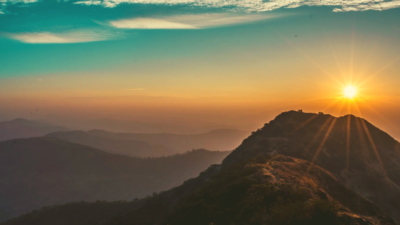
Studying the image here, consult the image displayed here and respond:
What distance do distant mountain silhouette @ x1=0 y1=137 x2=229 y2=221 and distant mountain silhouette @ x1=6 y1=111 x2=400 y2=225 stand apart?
69356 mm

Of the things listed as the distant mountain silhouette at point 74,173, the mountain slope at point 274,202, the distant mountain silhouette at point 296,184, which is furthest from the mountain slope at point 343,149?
the distant mountain silhouette at point 74,173

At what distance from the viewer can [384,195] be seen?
35.5 metres

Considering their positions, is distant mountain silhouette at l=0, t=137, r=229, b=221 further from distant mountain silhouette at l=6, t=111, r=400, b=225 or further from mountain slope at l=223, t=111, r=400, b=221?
mountain slope at l=223, t=111, r=400, b=221

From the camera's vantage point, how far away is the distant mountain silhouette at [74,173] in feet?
409

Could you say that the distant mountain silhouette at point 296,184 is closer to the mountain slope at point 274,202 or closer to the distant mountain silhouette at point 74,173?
the mountain slope at point 274,202

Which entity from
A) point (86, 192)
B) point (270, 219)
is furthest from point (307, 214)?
point (86, 192)

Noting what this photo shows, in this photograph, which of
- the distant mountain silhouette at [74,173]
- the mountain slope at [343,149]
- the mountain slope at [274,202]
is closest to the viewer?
the mountain slope at [274,202]

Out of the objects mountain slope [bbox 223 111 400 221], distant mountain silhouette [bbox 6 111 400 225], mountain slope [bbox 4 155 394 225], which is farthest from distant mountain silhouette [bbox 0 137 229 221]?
mountain slope [bbox 4 155 394 225]

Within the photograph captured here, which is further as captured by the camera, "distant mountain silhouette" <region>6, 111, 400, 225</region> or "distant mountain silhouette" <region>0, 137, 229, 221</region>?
"distant mountain silhouette" <region>0, 137, 229, 221</region>

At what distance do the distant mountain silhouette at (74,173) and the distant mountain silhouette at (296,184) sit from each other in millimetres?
69356

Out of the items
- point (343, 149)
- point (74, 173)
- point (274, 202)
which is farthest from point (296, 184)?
point (74, 173)

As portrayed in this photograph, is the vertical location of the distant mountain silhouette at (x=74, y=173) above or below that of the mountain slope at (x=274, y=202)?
below

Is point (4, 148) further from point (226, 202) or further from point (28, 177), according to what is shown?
point (226, 202)

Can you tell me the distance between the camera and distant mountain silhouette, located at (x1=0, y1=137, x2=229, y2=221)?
124562 mm
